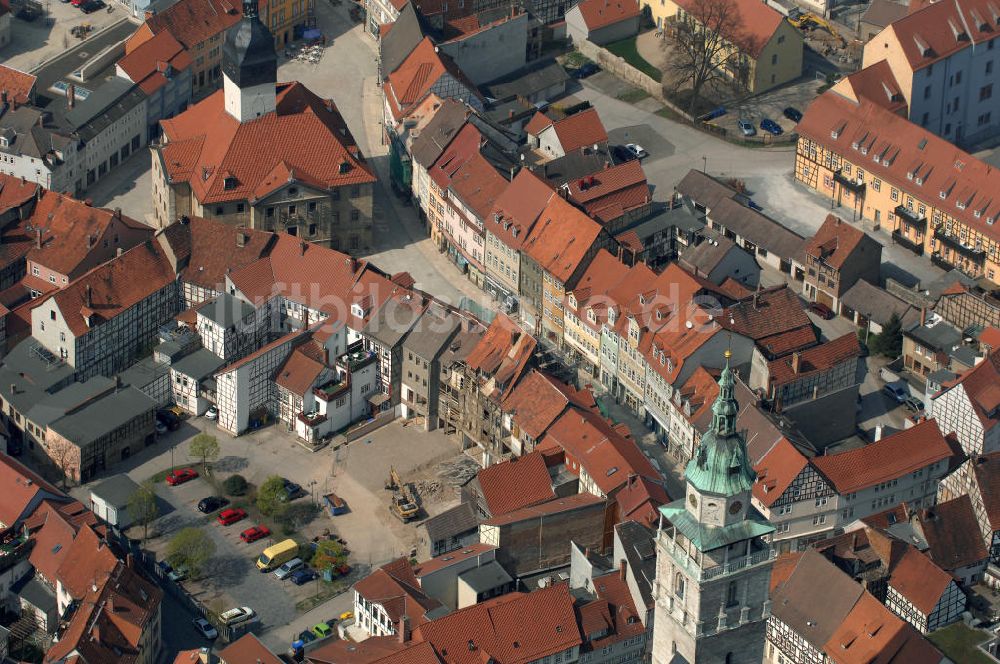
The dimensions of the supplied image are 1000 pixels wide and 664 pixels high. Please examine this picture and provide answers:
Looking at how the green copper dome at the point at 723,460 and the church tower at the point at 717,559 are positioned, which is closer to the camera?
the green copper dome at the point at 723,460

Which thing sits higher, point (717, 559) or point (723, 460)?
point (723, 460)

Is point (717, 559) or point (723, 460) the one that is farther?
point (717, 559)

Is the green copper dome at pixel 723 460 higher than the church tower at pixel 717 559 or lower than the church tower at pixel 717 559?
higher

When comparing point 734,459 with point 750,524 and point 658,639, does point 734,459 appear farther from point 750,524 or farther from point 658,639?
point 658,639

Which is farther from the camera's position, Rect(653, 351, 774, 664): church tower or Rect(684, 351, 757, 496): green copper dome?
Rect(653, 351, 774, 664): church tower

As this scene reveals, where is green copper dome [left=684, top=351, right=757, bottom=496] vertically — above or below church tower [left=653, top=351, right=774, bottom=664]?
above
